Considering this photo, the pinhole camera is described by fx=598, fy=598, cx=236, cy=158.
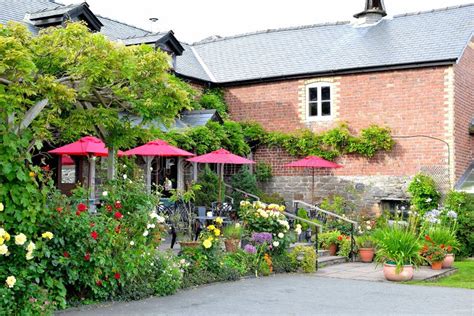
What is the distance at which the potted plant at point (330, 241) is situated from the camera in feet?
50.2

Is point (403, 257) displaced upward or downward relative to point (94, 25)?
downward

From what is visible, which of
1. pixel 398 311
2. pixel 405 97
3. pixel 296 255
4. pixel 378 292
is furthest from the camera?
pixel 405 97

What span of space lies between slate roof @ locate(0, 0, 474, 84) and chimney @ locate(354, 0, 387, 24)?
34 centimetres

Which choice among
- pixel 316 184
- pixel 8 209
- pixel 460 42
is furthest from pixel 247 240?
pixel 460 42

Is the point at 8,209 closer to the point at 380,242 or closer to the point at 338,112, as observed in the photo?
the point at 380,242

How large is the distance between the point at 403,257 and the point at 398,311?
3.29m

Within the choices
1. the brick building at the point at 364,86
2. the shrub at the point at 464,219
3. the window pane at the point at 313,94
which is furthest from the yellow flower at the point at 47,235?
the window pane at the point at 313,94

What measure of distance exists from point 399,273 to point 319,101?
1039 cm

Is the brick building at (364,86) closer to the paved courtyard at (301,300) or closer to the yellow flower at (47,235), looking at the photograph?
the paved courtyard at (301,300)

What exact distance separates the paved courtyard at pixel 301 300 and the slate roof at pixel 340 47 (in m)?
10.4

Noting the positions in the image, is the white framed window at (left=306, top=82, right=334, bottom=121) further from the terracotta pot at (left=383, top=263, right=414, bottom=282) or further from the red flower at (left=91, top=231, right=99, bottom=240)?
the red flower at (left=91, top=231, right=99, bottom=240)

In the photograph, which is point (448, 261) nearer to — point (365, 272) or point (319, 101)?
point (365, 272)

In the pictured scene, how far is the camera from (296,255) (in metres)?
12.8

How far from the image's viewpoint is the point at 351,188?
20391 mm
